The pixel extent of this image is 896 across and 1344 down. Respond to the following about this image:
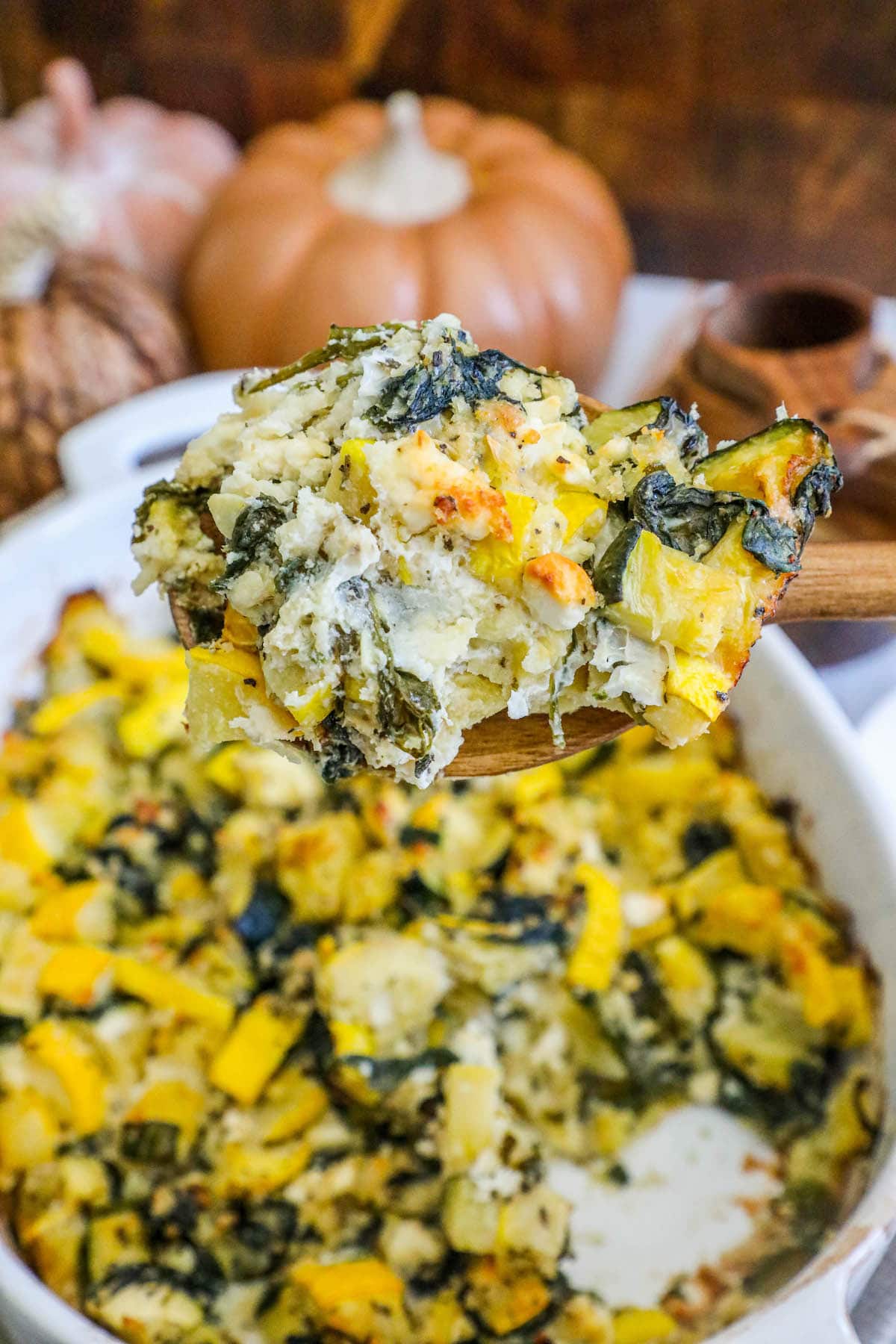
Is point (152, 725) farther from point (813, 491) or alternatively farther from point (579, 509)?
point (813, 491)

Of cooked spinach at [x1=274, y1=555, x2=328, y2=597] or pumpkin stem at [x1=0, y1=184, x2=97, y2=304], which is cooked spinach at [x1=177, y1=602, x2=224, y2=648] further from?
pumpkin stem at [x1=0, y1=184, x2=97, y2=304]

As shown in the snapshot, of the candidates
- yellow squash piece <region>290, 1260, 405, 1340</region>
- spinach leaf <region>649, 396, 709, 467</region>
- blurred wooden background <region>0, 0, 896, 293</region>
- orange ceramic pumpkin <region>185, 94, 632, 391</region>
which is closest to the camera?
spinach leaf <region>649, 396, 709, 467</region>

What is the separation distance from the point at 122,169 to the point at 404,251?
0.73m

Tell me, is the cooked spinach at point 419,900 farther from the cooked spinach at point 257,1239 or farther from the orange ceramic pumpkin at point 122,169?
the orange ceramic pumpkin at point 122,169

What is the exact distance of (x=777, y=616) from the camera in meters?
1.06

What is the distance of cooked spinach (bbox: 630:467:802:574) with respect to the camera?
899mm

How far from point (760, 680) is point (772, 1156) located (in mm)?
576

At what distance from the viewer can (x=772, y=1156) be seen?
52.7 inches

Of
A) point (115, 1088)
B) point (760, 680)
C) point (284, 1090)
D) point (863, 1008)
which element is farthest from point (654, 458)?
point (115, 1088)

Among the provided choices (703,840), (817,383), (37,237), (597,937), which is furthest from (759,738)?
(37,237)

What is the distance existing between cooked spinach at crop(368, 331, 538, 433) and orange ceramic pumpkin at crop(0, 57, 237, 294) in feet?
5.10

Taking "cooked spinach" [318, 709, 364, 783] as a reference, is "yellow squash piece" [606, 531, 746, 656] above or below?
above

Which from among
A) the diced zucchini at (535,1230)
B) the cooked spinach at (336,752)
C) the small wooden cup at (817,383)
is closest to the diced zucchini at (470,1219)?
the diced zucchini at (535,1230)

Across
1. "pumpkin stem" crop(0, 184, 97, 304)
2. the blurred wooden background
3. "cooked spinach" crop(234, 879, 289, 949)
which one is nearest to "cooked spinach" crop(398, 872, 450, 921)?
"cooked spinach" crop(234, 879, 289, 949)
